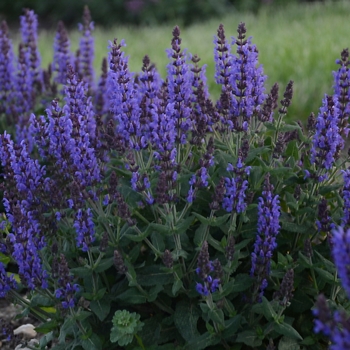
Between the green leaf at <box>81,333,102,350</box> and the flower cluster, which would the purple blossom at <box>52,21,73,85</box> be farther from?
the flower cluster

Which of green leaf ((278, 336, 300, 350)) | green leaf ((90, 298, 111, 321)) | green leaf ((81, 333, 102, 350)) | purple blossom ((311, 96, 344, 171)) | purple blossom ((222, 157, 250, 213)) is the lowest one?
green leaf ((278, 336, 300, 350))

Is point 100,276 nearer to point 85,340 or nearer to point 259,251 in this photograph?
point 85,340

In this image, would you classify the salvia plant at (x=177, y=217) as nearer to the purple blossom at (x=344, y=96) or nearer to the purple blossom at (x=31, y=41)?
the purple blossom at (x=344, y=96)

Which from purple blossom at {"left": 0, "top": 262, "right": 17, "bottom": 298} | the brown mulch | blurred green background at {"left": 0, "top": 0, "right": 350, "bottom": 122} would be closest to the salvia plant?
purple blossom at {"left": 0, "top": 262, "right": 17, "bottom": 298}

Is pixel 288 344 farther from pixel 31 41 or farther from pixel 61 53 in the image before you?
pixel 31 41

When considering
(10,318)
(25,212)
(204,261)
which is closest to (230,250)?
(204,261)

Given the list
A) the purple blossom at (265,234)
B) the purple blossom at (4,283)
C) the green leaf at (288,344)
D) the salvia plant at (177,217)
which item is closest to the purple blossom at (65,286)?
the salvia plant at (177,217)

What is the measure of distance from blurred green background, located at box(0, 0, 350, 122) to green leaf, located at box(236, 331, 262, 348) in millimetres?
4257

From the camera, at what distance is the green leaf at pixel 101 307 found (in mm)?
2715

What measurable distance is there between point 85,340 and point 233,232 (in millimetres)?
831

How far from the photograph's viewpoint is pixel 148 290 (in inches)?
117

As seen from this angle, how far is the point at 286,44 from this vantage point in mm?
8891

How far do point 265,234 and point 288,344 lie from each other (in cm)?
55

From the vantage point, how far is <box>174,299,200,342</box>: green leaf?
2.71 metres
